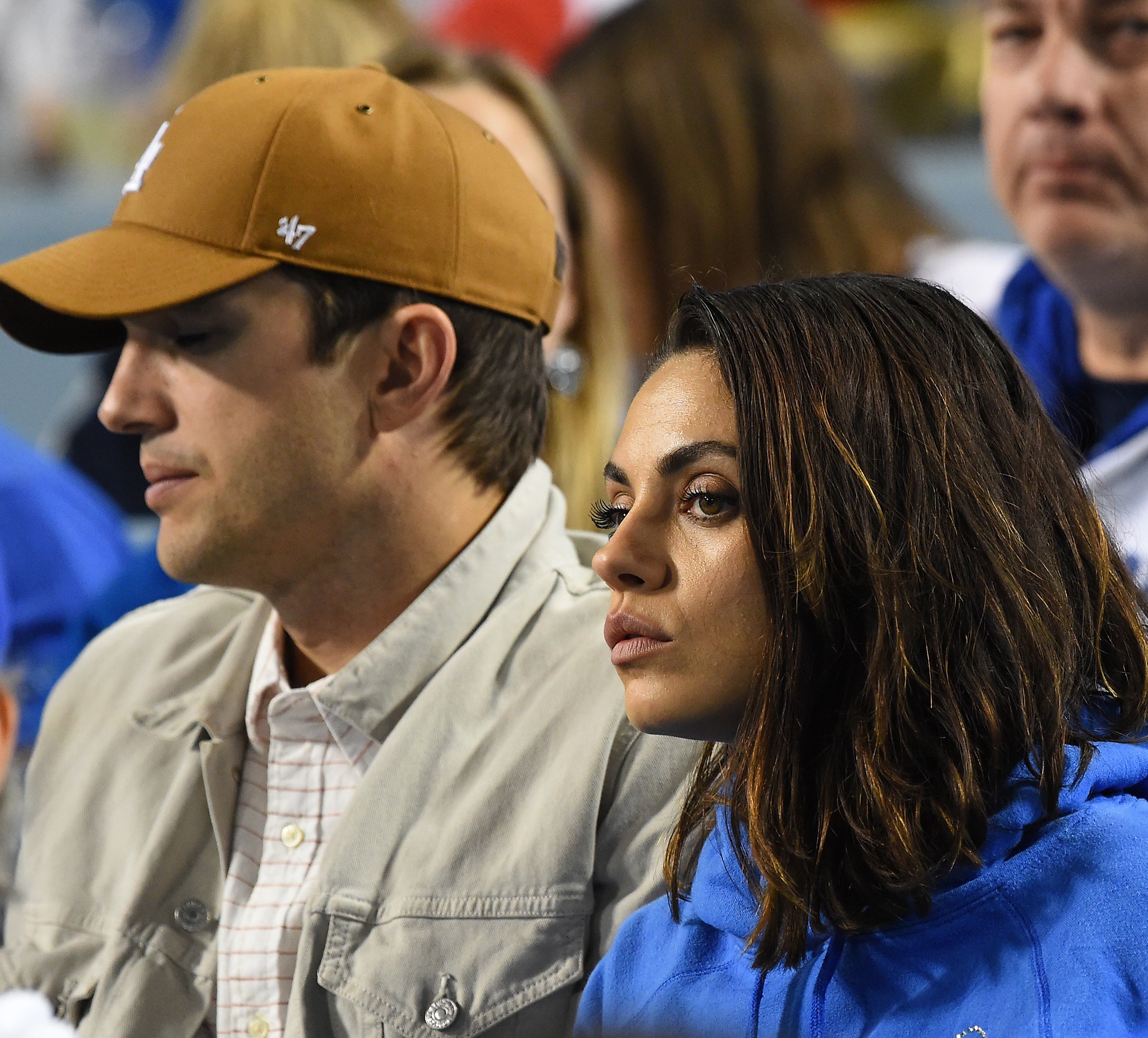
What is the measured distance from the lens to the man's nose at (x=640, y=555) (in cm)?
126

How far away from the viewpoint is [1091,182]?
2223mm

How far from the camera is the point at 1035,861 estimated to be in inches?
46.5

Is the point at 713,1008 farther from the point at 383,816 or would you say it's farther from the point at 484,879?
the point at 383,816

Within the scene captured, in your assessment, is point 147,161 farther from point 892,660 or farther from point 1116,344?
point 1116,344

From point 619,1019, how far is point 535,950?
0.44 feet

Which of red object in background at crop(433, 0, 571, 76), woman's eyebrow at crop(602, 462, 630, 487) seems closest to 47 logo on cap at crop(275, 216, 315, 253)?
woman's eyebrow at crop(602, 462, 630, 487)

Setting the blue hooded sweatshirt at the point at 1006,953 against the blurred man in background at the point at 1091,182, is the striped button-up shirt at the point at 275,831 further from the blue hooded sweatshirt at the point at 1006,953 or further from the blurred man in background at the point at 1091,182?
the blurred man in background at the point at 1091,182

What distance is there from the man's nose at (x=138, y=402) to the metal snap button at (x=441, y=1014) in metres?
0.66

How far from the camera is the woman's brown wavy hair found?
46.7 inches

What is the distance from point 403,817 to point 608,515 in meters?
0.41

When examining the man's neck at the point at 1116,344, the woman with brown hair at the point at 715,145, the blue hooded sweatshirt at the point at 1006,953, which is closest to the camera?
the blue hooded sweatshirt at the point at 1006,953

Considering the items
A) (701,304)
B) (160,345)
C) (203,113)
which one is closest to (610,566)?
(701,304)

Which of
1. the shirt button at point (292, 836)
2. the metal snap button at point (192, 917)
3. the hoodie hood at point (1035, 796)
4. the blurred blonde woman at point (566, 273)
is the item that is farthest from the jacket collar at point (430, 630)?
the blurred blonde woman at point (566, 273)

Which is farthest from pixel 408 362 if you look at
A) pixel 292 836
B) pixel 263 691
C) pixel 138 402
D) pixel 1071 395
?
pixel 1071 395
